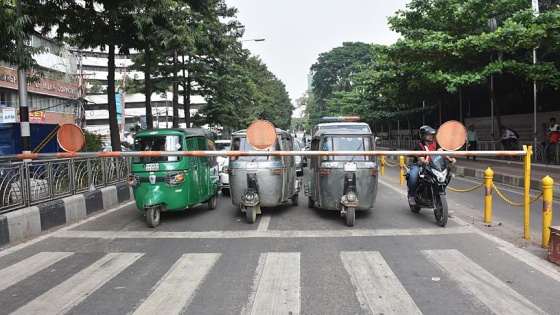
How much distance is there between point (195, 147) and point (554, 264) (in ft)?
22.8

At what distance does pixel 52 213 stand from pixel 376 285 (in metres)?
6.33

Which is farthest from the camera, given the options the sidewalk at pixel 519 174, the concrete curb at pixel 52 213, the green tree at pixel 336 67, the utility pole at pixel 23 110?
the green tree at pixel 336 67

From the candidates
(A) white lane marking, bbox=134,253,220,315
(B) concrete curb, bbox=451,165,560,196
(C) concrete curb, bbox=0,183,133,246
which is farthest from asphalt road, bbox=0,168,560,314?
(B) concrete curb, bbox=451,165,560,196

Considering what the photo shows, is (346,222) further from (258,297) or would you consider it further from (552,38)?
(552,38)

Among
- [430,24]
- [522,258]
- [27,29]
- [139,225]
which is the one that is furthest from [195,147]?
[430,24]

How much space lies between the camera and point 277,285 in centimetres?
466

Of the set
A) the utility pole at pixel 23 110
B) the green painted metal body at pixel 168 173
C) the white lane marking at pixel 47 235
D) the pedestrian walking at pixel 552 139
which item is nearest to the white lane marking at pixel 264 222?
the green painted metal body at pixel 168 173

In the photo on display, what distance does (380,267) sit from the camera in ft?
17.3

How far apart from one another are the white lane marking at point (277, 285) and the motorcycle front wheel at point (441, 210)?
3091mm

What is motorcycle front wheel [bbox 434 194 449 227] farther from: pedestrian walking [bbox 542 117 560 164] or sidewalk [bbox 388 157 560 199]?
pedestrian walking [bbox 542 117 560 164]

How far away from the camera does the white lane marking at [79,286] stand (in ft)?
13.6

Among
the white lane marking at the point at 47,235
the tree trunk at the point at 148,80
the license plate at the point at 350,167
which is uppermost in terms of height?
the tree trunk at the point at 148,80

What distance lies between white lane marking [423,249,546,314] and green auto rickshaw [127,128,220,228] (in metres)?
4.63

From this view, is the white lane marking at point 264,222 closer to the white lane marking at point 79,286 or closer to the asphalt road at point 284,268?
the asphalt road at point 284,268
